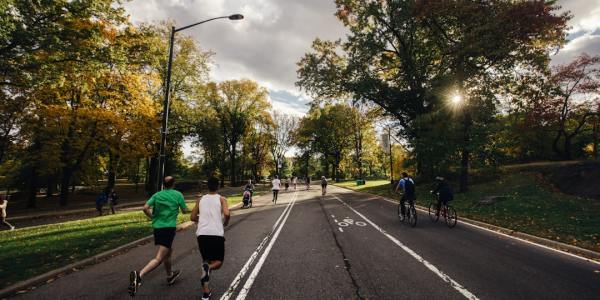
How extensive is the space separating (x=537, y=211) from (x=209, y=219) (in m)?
13.9

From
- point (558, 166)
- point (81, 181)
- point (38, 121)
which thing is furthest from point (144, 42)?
point (81, 181)

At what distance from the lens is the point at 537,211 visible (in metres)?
11.7

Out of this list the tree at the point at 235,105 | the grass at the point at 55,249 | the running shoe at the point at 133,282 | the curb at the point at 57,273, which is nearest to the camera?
the running shoe at the point at 133,282

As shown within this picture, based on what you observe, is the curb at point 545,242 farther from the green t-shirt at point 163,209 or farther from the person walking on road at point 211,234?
the green t-shirt at point 163,209

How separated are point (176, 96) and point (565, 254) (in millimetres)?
31493

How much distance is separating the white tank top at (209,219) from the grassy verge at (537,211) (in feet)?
30.6

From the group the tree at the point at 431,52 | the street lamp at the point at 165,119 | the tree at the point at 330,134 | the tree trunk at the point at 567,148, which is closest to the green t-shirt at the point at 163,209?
the street lamp at the point at 165,119

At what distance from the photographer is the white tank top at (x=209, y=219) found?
4391 mm

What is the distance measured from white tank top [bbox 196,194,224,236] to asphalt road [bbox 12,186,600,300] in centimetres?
106

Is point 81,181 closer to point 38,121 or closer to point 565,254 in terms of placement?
point 38,121

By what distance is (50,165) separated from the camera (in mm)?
21516

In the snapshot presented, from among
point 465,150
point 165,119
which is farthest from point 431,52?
point 165,119

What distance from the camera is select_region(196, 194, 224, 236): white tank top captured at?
4.39 m

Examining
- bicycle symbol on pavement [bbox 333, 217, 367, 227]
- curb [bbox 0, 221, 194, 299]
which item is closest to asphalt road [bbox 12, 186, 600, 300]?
curb [bbox 0, 221, 194, 299]
